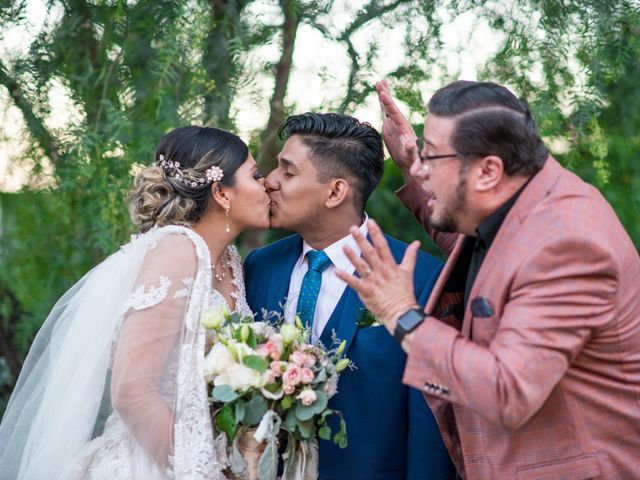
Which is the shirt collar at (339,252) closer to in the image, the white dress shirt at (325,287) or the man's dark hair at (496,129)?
the white dress shirt at (325,287)

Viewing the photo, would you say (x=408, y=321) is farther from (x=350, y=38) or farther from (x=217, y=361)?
(x=350, y=38)

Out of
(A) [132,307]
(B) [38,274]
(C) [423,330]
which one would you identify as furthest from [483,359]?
(B) [38,274]

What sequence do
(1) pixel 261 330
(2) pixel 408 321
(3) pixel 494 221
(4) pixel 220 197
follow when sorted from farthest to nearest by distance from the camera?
1. (4) pixel 220 197
2. (1) pixel 261 330
3. (3) pixel 494 221
4. (2) pixel 408 321

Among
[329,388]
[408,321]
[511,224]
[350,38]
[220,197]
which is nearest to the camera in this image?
[408,321]

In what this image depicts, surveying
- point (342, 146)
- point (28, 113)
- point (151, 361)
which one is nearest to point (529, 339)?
point (151, 361)

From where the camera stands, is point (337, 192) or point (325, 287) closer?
point (325, 287)

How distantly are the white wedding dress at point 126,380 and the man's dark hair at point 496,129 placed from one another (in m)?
1.13

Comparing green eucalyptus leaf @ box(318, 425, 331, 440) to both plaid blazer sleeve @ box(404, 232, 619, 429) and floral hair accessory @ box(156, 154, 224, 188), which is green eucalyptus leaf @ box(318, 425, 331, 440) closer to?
plaid blazer sleeve @ box(404, 232, 619, 429)

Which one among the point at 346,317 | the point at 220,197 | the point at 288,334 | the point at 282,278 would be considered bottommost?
the point at 288,334

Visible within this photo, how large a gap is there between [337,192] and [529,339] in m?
1.64

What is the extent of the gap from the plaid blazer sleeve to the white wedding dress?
3.10 feet

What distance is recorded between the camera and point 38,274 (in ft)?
13.7

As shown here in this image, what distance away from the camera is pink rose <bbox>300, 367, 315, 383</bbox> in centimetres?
293

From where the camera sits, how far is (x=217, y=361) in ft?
9.76
